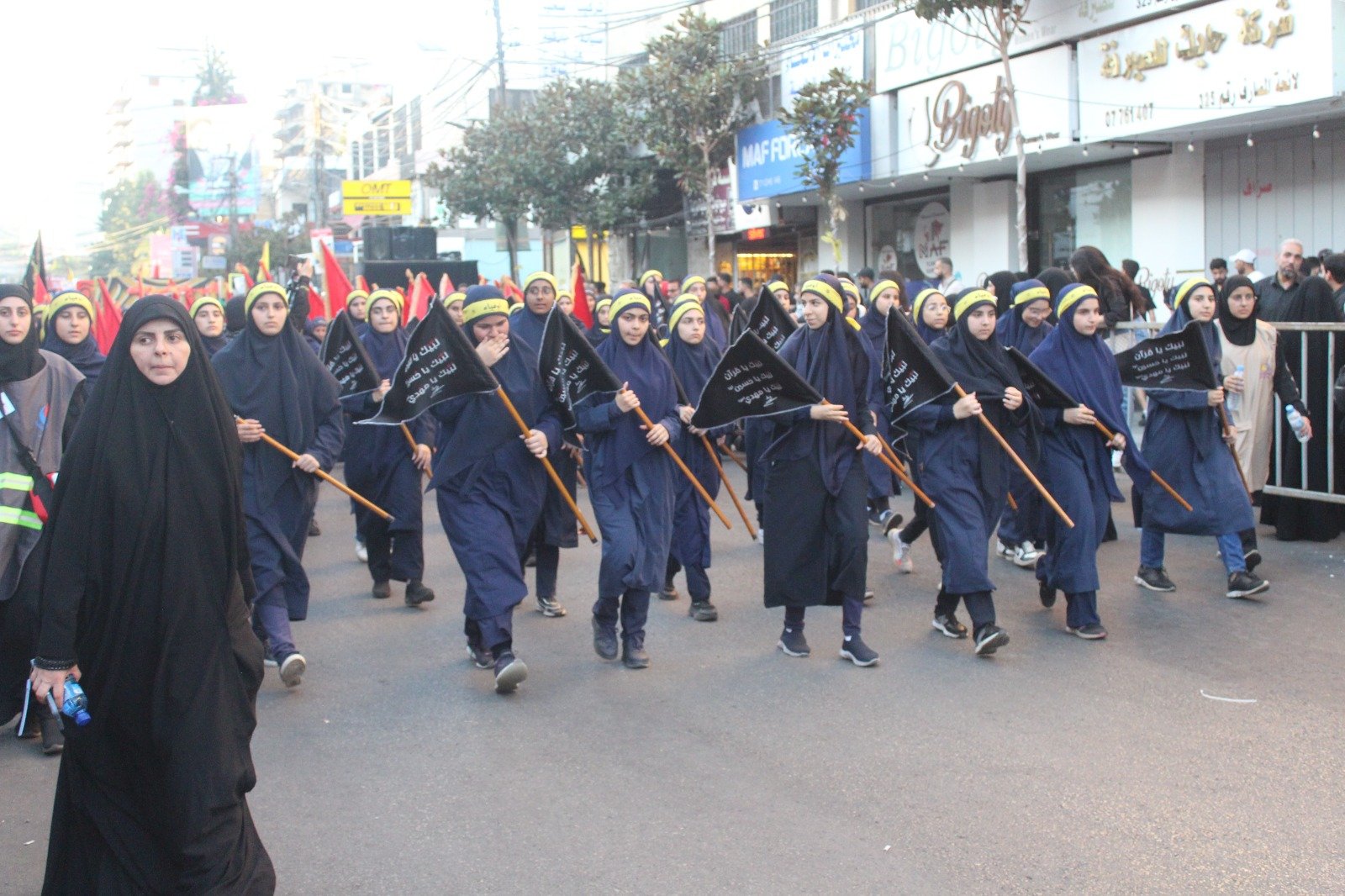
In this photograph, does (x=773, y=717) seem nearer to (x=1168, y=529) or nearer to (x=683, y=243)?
(x=1168, y=529)

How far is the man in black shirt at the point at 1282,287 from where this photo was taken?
943 cm

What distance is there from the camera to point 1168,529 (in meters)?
7.40

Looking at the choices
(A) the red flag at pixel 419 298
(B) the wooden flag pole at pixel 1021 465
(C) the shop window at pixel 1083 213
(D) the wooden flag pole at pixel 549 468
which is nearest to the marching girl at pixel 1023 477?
(B) the wooden flag pole at pixel 1021 465

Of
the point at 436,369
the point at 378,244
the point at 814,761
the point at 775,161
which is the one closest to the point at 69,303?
the point at 436,369

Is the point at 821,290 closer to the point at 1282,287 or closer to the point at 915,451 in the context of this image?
the point at 915,451

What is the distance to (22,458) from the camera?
536cm

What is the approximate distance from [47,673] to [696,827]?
2068 mm

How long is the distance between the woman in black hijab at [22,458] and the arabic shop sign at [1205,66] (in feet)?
36.4

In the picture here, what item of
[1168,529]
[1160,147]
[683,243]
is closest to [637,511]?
[1168,529]

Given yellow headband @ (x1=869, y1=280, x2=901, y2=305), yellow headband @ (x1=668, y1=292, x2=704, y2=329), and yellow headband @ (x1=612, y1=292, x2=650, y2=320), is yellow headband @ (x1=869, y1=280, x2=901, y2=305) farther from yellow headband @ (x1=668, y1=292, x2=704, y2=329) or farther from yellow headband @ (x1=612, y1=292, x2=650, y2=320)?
yellow headband @ (x1=612, y1=292, x2=650, y2=320)

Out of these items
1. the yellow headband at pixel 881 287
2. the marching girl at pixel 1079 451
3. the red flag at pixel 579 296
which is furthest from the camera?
the red flag at pixel 579 296

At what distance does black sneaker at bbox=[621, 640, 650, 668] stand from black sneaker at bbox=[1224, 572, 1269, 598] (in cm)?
332

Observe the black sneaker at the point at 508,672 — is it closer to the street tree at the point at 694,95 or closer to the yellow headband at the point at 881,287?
the yellow headband at the point at 881,287

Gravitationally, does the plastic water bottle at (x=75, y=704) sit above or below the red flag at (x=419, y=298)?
below
